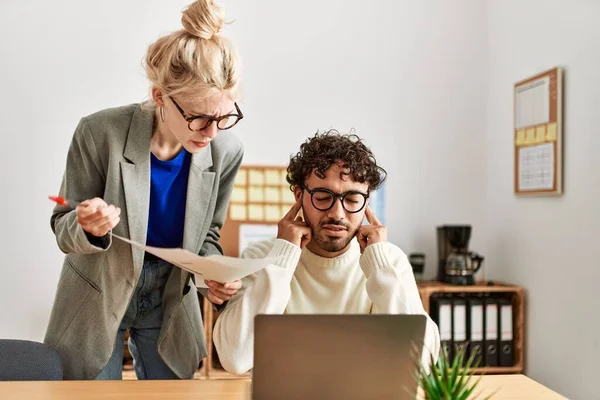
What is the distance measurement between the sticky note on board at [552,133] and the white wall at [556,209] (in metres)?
0.06

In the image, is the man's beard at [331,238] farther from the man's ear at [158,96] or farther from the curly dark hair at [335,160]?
the man's ear at [158,96]

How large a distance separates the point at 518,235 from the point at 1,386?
9.47ft

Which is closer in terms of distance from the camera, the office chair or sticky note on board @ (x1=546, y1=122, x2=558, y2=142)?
the office chair

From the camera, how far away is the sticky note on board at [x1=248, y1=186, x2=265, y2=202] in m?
3.89

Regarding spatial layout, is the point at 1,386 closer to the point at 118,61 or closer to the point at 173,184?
the point at 173,184

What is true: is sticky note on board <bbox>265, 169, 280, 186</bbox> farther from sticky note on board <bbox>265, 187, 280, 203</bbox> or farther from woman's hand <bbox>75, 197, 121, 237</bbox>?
woman's hand <bbox>75, 197, 121, 237</bbox>

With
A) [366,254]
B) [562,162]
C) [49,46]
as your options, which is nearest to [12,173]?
[49,46]

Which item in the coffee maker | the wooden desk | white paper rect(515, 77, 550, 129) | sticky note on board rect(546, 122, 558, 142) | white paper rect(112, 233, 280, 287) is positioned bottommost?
the wooden desk

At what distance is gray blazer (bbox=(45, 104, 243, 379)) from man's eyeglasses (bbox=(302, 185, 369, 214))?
278 mm

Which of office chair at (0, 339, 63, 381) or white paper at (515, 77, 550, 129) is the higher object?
white paper at (515, 77, 550, 129)

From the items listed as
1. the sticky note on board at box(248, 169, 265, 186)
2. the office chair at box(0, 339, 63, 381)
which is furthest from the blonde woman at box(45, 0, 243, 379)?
the sticky note on board at box(248, 169, 265, 186)

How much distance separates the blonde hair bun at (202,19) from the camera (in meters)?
1.60

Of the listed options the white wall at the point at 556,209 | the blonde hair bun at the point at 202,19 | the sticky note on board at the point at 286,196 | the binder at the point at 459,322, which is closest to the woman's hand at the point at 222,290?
the blonde hair bun at the point at 202,19

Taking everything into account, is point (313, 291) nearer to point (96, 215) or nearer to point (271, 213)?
point (96, 215)
